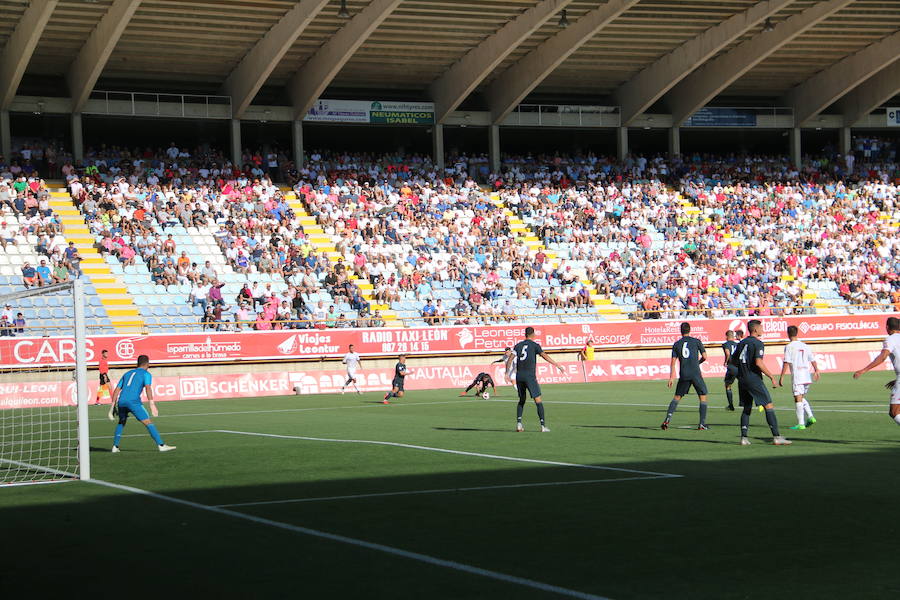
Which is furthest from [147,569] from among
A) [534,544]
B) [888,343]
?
[888,343]

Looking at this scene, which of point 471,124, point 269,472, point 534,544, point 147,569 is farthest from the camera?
point 471,124

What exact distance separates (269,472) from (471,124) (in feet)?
130

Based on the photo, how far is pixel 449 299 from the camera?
42281 mm

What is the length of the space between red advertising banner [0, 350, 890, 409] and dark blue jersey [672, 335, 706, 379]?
35.1 feet

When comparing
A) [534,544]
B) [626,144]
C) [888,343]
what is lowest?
[534,544]

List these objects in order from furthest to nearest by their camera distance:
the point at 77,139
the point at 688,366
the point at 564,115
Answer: the point at 564,115
the point at 77,139
the point at 688,366

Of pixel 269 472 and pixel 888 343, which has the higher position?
pixel 888 343

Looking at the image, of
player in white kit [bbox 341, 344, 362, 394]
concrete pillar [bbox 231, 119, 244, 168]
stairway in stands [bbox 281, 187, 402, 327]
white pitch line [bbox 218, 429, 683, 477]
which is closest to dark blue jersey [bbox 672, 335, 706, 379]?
white pitch line [bbox 218, 429, 683, 477]

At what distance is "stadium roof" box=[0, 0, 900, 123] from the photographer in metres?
41.8

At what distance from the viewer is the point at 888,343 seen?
52.1 ft

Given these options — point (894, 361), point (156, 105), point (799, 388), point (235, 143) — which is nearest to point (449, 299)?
point (235, 143)

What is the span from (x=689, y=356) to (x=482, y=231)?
28152 millimetres

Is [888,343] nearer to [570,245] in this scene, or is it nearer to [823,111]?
[570,245]

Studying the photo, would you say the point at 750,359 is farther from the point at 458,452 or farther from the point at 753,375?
the point at 458,452
